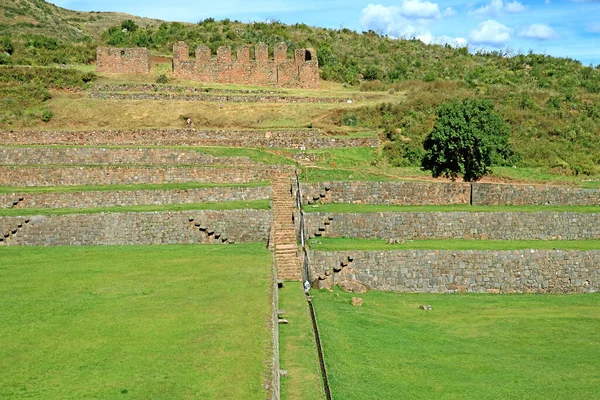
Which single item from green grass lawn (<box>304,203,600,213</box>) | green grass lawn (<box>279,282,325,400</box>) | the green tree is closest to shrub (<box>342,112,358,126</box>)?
the green tree

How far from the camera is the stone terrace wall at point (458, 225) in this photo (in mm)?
27422

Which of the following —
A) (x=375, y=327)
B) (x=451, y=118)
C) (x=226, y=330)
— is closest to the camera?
(x=226, y=330)

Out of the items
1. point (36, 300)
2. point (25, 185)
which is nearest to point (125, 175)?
point (25, 185)

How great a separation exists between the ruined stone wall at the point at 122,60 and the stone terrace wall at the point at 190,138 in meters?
11.7

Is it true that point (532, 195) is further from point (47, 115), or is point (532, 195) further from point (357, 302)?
point (47, 115)

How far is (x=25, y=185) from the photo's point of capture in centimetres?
3066

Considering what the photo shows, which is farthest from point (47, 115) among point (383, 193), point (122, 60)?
point (383, 193)

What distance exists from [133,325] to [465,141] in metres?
22.5

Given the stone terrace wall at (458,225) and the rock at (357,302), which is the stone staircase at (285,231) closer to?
the stone terrace wall at (458,225)

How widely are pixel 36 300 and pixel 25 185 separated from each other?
13.8 m

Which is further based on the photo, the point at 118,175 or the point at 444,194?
the point at 444,194

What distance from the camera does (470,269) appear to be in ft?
80.4

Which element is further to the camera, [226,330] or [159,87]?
[159,87]

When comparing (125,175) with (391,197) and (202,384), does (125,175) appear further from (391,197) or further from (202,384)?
(202,384)
